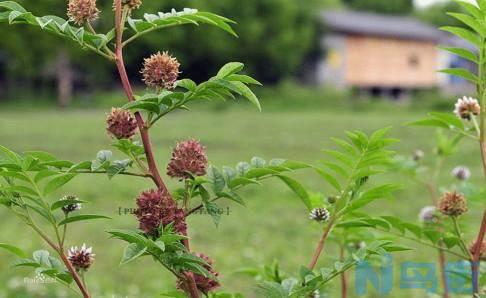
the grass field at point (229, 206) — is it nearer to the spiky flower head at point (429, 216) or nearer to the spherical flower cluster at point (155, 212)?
the spiky flower head at point (429, 216)

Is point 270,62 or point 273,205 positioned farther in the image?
point 270,62

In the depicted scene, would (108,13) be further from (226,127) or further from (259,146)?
(259,146)

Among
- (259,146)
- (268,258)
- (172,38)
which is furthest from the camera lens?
(172,38)

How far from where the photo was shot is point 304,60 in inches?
993

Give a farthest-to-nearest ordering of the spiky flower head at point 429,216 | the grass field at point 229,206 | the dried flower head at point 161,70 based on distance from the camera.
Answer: the grass field at point 229,206 → the spiky flower head at point 429,216 → the dried flower head at point 161,70

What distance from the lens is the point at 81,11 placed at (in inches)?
31.0

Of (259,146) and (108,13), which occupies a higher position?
(108,13)

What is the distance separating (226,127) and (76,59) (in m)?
8.91

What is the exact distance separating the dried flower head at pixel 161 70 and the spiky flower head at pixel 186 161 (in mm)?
65

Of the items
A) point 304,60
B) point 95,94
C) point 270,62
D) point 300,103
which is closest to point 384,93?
point 304,60

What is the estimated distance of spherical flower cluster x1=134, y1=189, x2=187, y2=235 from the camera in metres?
0.74

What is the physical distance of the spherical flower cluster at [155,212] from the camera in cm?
74

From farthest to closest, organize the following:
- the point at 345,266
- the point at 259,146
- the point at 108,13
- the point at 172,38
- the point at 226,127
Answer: the point at 172,38, the point at 108,13, the point at 226,127, the point at 259,146, the point at 345,266

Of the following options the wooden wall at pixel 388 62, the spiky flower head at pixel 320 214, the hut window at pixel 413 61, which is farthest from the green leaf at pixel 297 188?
the hut window at pixel 413 61
